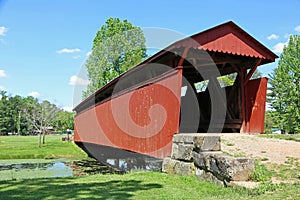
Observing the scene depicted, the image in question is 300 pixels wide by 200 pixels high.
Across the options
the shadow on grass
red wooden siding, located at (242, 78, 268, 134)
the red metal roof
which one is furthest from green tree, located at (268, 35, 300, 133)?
the shadow on grass

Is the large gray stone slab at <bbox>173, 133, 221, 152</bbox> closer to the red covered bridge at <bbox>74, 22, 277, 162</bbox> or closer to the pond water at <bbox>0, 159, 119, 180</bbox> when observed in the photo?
the red covered bridge at <bbox>74, 22, 277, 162</bbox>

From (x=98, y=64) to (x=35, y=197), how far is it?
69.5ft

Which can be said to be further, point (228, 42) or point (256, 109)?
point (256, 109)

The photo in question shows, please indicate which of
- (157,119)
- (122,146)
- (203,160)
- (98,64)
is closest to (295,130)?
(98,64)

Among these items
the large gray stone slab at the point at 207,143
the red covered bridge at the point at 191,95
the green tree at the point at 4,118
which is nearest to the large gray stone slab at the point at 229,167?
the large gray stone slab at the point at 207,143

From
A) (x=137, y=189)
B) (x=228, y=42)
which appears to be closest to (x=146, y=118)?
(x=228, y=42)

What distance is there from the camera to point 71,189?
17.7ft

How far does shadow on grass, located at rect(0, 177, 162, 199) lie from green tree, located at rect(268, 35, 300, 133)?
77.6 feet

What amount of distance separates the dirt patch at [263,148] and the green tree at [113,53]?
18401 mm

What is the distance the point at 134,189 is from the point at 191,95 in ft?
23.2

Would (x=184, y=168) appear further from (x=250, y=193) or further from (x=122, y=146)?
(x=122, y=146)

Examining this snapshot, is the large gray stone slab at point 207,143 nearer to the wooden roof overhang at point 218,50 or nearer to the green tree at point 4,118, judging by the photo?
the wooden roof overhang at point 218,50

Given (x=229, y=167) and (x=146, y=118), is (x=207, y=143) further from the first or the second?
(x=146, y=118)

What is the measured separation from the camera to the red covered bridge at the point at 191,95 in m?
7.75
